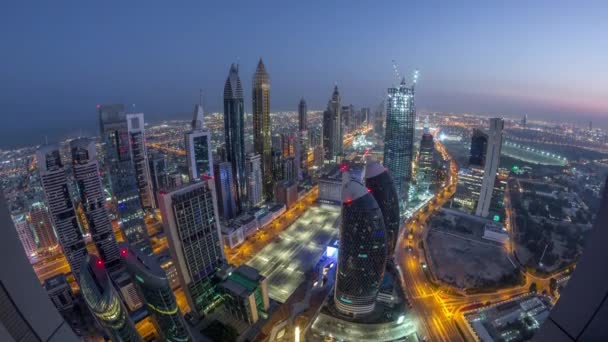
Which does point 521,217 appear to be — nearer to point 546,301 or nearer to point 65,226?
point 546,301

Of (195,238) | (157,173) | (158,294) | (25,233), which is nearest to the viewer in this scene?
(158,294)

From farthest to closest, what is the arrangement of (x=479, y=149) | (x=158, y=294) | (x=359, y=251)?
1. (x=479, y=149)
2. (x=359, y=251)
3. (x=158, y=294)

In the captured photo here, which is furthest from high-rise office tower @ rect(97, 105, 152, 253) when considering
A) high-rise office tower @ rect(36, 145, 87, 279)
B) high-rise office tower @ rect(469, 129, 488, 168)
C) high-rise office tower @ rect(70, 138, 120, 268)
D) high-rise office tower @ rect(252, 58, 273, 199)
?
high-rise office tower @ rect(469, 129, 488, 168)

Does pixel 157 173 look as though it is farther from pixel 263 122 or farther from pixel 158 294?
pixel 158 294

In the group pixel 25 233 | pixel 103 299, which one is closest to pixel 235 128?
pixel 25 233

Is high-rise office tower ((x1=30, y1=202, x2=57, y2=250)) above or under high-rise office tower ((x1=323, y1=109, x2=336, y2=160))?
under

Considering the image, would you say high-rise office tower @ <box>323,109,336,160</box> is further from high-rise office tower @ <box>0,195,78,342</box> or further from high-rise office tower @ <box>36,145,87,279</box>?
high-rise office tower @ <box>0,195,78,342</box>

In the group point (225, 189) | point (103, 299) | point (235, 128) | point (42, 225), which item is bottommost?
point (42, 225)

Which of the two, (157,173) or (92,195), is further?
(157,173)
